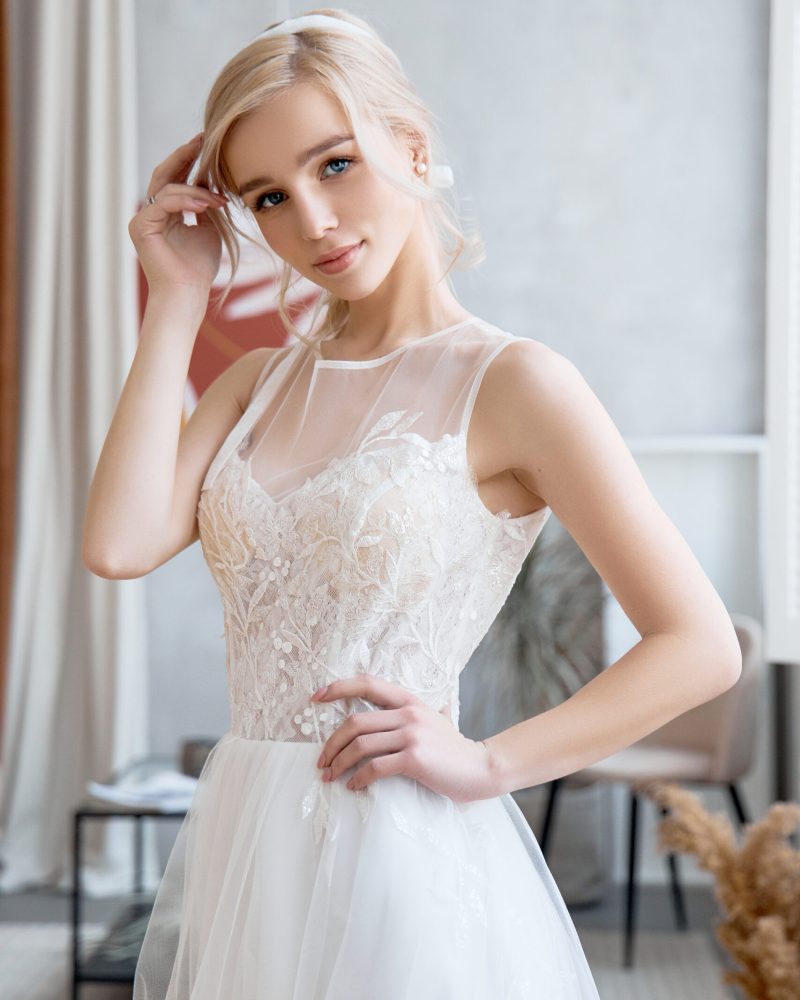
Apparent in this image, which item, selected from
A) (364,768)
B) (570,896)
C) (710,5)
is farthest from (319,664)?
(710,5)

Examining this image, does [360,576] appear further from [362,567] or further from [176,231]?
[176,231]

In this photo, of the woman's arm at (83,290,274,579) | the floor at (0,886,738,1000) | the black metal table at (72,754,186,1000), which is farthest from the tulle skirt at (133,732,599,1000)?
the floor at (0,886,738,1000)

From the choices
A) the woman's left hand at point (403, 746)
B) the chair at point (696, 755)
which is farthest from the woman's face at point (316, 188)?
the chair at point (696, 755)

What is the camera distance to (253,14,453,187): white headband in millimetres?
1241

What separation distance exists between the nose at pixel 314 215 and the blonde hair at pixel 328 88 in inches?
2.6

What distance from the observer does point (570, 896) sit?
4195 millimetres

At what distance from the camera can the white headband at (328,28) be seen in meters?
1.24

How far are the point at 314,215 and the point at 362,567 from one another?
351mm

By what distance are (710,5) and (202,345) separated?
2.30 metres

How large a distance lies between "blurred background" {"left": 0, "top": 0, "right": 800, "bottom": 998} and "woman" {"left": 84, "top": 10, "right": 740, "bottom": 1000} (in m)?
3.16

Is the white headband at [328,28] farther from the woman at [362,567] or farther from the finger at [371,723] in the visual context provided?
the finger at [371,723]

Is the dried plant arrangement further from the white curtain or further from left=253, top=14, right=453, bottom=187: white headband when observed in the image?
the white curtain

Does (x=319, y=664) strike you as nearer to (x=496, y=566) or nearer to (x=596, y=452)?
(x=496, y=566)

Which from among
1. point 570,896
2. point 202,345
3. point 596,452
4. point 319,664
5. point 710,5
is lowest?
point 570,896
